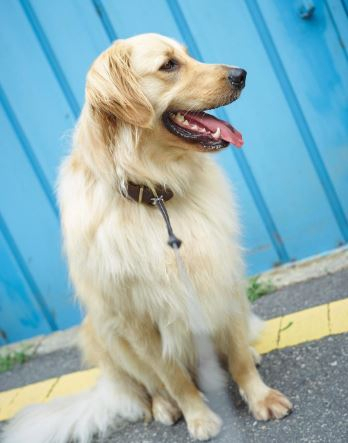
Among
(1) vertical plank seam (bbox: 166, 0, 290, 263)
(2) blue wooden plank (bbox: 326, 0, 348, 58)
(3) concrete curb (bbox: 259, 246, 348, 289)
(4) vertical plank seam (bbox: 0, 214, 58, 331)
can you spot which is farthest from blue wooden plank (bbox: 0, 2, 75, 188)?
(2) blue wooden plank (bbox: 326, 0, 348, 58)

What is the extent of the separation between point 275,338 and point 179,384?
0.68 meters

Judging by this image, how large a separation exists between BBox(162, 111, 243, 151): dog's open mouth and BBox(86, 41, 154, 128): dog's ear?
0.41ft

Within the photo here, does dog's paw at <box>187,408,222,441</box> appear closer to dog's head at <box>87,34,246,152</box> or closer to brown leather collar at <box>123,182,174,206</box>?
→ brown leather collar at <box>123,182,174,206</box>

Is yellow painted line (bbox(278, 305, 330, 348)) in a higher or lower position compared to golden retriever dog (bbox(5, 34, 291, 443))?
lower

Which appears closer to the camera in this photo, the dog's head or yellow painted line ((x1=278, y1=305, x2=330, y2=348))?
the dog's head

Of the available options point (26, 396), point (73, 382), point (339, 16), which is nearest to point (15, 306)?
point (26, 396)

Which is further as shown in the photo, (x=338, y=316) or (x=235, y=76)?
(x=338, y=316)

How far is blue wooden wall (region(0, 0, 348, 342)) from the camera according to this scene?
3279 millimetres

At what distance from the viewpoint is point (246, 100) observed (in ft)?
11.1

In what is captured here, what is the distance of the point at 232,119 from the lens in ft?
11.2

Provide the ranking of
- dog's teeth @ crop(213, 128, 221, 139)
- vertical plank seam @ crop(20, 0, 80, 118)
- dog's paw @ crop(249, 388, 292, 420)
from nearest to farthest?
1. dog's teeth @ crop(213, 128, 221, 139)
2. dog's paw @ crop(249, 388, 292, 420)
3. vertical plank seam @ crop(20, 0, 80, 118)

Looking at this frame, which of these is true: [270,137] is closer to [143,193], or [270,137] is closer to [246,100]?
[246,100]

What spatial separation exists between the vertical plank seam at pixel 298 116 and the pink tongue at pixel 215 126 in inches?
47.3

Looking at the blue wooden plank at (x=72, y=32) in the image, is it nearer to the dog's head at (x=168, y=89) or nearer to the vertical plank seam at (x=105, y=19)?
the vertical plank seam at (x=105, y=19)
